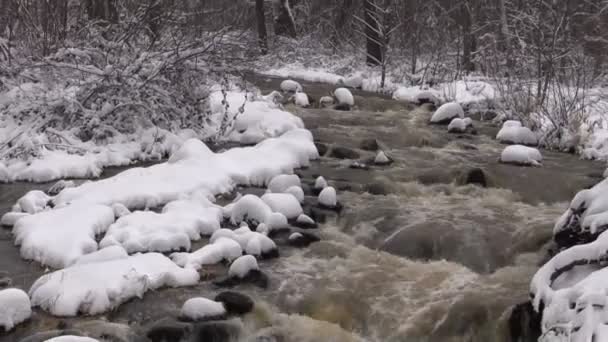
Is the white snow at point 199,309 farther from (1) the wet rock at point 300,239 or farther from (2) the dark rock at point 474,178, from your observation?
(2) the dark rock at point 474,178

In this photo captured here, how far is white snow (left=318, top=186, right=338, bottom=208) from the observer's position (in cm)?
661

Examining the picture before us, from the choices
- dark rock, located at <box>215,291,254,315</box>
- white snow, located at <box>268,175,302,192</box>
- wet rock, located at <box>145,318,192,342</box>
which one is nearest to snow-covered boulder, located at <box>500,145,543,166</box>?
white snow, located at <box>268,175,302,192</box>

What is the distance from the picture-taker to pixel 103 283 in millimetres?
4465

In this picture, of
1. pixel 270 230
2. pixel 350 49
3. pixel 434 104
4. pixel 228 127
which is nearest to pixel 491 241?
pixel 270 230

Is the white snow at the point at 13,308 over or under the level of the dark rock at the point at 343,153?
under

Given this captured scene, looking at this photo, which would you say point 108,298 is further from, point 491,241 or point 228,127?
point 228,127

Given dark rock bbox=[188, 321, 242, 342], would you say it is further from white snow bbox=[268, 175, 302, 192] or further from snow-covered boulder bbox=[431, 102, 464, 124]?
snow-covered boulder bbox=[431, 102, 464, 124]

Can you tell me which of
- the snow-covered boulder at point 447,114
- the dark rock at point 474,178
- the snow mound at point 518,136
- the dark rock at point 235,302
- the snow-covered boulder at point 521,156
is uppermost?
the snow-covered boulder at point 447,114

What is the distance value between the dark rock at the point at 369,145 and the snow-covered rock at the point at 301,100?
3.18 metres

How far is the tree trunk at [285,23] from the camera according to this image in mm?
21203

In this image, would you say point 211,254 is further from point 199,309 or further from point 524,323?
point 524,323

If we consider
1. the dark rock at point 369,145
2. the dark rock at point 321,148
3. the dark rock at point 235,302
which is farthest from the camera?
the dark rock at point 369,145

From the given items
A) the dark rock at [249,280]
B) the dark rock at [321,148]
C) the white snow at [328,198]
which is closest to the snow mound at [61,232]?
the dark rock at [249,280]

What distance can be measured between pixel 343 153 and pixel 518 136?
9.15ft
